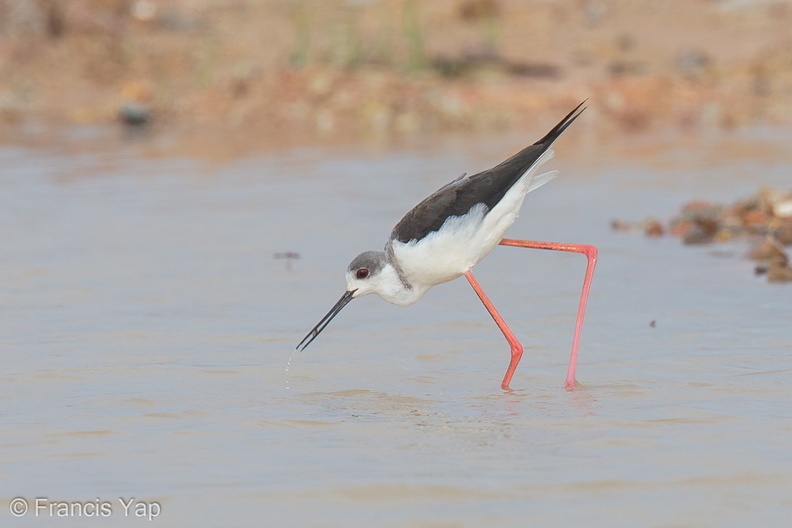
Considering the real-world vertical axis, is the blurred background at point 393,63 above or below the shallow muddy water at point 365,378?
below

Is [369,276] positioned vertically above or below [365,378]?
above

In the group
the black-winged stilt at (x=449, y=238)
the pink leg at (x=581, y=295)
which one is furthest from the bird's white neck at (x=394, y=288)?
the pink leg at (x=581, y=295)

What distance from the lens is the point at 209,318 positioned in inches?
236

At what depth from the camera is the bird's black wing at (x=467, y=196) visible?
16.3ft

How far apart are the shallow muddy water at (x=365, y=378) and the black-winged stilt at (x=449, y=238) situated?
32 cm

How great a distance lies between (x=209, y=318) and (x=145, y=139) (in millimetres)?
9961

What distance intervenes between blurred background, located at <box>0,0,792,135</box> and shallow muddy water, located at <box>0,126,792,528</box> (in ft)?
23.7

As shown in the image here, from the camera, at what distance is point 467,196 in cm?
504

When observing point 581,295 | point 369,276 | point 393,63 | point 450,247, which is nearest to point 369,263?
point 369,276

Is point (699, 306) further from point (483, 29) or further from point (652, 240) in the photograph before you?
point (483, 29)

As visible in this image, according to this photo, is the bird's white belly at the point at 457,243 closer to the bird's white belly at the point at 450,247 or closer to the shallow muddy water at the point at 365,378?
the bird's white belly at the point at 450,247

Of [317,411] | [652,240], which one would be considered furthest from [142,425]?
[652,240]

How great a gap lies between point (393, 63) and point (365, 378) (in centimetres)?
1445

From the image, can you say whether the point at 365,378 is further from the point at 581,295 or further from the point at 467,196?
the point at 581,295
